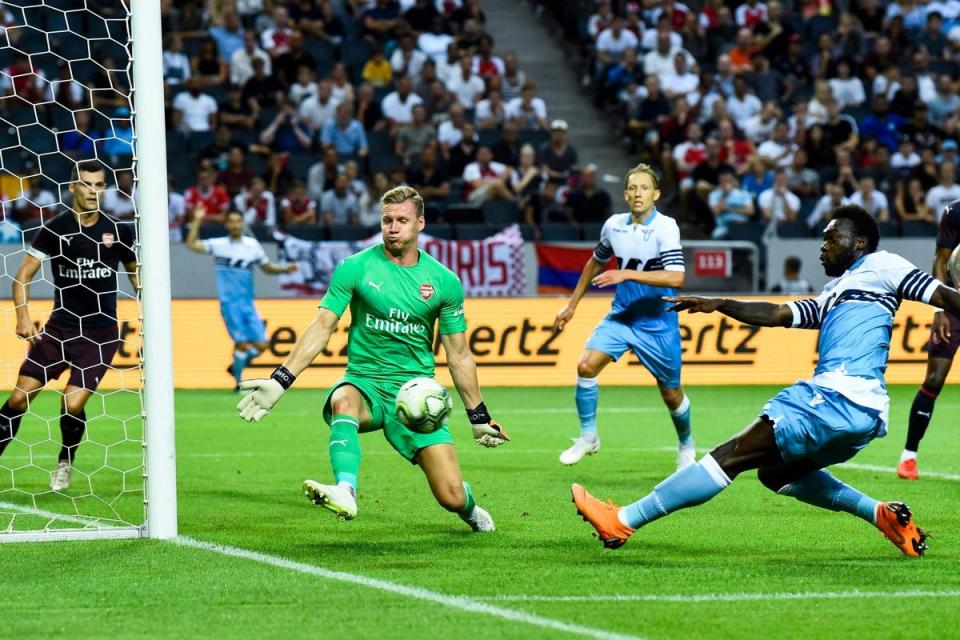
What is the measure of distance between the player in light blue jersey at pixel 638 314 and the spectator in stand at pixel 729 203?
12.3 meters

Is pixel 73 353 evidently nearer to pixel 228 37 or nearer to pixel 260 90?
pixel 260 90

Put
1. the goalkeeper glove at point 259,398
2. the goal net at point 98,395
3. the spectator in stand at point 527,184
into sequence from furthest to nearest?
1. the spectator in stand at point 527,184
2. the goal net at point 98,395
3. the goalkeeper glove at point 259,398

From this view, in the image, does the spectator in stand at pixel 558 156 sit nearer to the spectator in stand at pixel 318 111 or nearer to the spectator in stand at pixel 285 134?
the spectator in stand at pixel 318 111

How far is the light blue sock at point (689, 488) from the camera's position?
7.00 metres

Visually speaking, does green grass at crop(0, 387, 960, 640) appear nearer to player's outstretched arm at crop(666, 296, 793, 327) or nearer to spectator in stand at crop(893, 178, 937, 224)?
player's outstretched arm at crop(666, 296, 793, 327)

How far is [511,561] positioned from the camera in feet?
23.9

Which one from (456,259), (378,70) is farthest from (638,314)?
(378,70)

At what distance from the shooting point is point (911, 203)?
79.9 feet

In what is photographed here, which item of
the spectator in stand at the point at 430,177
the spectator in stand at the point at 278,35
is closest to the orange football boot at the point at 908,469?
the spectator in stand at the point at 430,177

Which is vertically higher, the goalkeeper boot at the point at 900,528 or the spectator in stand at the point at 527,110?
the spectator in stand at the point at 527,110

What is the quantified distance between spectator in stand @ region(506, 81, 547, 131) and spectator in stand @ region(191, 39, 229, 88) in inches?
183

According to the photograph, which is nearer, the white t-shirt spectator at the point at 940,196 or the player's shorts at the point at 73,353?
the player's shorts at the point at 73,353

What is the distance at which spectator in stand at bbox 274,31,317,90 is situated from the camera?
24.2 m

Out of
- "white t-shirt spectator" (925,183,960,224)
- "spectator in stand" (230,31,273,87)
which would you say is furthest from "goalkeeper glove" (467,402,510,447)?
"white t-shirt spectator" (925,183,960,224)
